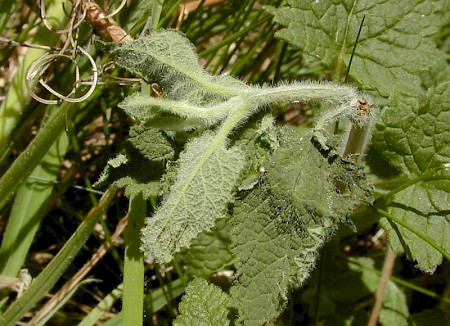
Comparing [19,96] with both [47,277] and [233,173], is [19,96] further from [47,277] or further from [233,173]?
[233,173]

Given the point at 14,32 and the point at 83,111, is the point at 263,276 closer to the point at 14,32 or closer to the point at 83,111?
the point at 83,111

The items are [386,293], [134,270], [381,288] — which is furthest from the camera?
[386,293]

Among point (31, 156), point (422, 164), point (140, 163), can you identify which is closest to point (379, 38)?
point (422, 164)

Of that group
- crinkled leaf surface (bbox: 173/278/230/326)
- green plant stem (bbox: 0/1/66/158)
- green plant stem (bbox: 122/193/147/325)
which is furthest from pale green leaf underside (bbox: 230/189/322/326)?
green plant stem (bbox: 0/1/66/158)

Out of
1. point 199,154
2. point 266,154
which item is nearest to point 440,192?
point 266,154

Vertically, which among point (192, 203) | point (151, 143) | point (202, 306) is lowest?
point (202, 306)

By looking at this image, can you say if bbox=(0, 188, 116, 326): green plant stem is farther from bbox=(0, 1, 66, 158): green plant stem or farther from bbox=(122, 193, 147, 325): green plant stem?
bbox=(0, 1, 66, 158): green plant stem

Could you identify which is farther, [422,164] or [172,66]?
[422,164]

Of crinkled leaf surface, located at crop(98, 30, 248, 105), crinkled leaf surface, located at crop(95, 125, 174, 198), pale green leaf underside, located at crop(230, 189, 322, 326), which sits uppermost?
crinkled leaf surface, located at crop(98, 30, 248, 105)
